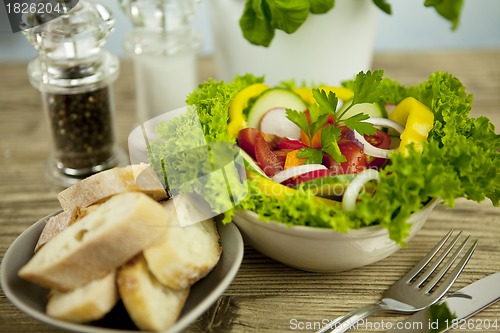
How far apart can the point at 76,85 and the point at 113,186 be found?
0.68 metres

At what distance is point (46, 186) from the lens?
2.00 meters

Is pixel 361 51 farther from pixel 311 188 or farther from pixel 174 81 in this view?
pixel 311 188

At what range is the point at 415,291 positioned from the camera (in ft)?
4.61

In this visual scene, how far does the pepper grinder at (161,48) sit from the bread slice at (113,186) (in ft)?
2.86

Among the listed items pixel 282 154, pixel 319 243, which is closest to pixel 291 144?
pixel 282 154

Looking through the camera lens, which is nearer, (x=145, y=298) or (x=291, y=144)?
(x=145, y=298)

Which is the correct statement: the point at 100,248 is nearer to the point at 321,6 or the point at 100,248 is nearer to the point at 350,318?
the point at 350,318

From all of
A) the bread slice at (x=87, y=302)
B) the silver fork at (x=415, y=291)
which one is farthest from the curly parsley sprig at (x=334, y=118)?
the bread slice at (x=87, y=302)

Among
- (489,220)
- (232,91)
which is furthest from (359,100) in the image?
(489,220)

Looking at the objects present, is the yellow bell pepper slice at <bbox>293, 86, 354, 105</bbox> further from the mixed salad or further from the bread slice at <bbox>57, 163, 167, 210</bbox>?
the bread slice at <bbox>57, 163, 167, 210</bbox>

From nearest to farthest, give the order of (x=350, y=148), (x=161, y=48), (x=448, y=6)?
(x=350, y=148) < (x=448, y=6) < (x=161, y=48)

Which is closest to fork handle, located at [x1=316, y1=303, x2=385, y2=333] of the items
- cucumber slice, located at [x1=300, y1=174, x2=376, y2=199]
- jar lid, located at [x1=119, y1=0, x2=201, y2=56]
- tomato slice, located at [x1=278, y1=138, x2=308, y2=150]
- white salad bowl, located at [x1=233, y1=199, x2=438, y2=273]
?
white salad bowl, located at [x1=233, y1=199, x2=438, y2=273]

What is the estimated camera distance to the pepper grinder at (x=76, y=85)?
1887 millimetres

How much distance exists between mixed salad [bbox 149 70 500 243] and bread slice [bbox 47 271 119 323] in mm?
322
